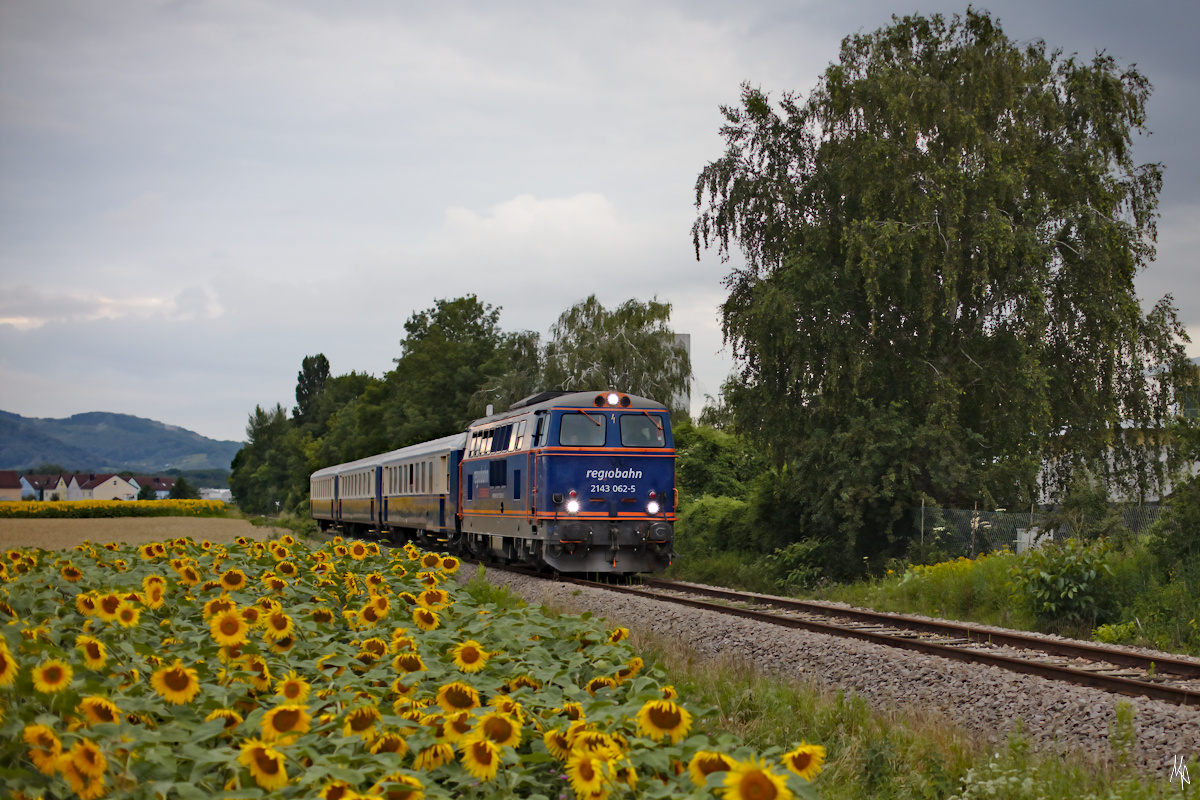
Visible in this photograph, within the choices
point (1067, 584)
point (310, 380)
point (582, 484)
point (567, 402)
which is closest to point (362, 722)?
point (1067, 584)

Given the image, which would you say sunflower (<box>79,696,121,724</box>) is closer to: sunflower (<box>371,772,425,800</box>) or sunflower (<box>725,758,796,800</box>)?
sunflower (<box>371,772,425,800</box>)

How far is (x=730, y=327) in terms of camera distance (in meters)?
25.6

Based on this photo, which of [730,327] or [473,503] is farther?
[730,327]

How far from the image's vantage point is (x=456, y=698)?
12.3 feet

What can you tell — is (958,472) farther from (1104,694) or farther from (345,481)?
(345,481)

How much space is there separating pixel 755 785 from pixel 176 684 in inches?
88.4

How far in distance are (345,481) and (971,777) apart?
38.4 metres

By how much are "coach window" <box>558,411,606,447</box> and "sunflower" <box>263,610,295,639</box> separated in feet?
46.0

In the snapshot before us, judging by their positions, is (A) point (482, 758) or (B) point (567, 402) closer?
(A) point (482, 758)

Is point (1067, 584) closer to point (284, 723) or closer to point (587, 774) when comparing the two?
point (587, 774)

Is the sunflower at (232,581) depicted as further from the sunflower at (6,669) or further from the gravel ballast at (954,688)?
the gravel ballast at (954,688)

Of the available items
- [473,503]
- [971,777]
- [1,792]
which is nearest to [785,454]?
[473,503]

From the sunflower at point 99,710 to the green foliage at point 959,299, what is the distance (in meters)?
19.4

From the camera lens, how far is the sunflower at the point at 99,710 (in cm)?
320
